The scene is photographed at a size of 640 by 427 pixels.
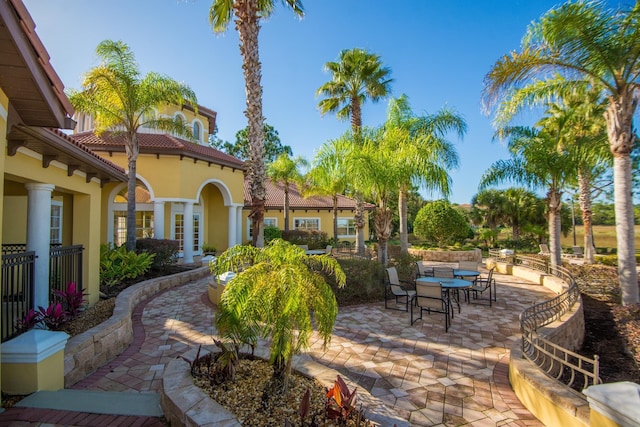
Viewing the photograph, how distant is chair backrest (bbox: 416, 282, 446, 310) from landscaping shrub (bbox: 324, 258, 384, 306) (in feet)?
7.23

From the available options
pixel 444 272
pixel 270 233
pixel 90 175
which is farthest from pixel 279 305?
pixel 270 233

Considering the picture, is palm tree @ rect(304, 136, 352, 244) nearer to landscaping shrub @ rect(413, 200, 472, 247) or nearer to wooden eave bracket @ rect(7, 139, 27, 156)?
wooden eave bracket @ rect(7, 139, 27, 156)

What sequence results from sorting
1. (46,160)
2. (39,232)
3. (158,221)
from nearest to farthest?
1. (46,160)
2. (39,232)
3. (158,221)

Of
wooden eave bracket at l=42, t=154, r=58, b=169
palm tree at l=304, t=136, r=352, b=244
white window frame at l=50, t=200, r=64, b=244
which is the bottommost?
white window frame at l=50, t=200, r=64, b=244

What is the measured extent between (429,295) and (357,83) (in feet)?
47.1

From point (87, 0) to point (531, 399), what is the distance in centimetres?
1089

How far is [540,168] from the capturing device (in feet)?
43.8

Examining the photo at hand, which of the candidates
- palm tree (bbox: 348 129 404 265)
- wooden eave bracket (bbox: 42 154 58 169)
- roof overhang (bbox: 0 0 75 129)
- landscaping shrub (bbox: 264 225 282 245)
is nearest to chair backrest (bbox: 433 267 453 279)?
palm tree (bbox: 348 129 404 265)

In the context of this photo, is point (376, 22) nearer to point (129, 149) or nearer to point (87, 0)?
point (87, 0)

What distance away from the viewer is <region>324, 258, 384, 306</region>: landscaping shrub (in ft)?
31.6

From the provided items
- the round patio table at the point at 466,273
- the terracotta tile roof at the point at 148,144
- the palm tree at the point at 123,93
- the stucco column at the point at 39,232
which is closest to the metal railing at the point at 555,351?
the round patio table at the point at 466,273

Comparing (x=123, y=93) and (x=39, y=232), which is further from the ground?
(x=123, y=93)

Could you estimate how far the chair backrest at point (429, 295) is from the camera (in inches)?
296

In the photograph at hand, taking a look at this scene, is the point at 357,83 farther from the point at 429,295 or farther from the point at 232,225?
the point at 429,295
